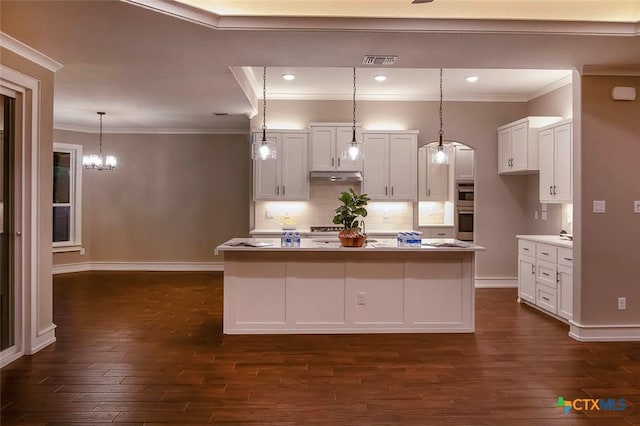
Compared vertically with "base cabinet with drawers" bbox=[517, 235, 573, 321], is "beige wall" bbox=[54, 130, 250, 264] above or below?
above

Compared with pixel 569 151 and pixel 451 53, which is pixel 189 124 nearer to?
pixel 451 53

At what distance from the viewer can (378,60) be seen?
4.15 metres

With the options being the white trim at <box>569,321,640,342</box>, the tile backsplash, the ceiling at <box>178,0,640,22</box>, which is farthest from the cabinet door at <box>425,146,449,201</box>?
the ceiling at <box>178,0,640,22</box>

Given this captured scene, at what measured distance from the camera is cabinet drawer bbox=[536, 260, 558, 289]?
206 inches

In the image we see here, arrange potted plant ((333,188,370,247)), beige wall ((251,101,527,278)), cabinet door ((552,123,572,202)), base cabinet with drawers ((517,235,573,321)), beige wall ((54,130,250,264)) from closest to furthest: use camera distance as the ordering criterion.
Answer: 1. potted plant ((333,188,370,247))
2. base cabinet with drawers ((517,235,573,321))
3. cabinet door ((552,123,572,202))
4. beige wall ((251,101,527,278))
5. beige wall ((54,130,250,264))

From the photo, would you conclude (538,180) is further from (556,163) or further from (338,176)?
(338,176)

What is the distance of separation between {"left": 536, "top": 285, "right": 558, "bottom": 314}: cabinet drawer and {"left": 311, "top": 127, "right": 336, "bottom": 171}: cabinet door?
3.26 meters

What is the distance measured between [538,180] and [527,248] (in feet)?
4.63

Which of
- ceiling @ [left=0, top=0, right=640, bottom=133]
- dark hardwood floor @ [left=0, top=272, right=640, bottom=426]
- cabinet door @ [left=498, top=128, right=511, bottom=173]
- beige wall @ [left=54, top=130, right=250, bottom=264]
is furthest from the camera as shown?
beige wall @ [left=54, top=130, right=250, bottom=264]

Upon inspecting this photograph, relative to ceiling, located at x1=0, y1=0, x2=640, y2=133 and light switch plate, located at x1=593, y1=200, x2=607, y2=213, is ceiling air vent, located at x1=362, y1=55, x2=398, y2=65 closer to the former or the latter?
ceiling, located at x1=0, y1=0, x2=640, y2=133

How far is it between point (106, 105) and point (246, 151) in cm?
276

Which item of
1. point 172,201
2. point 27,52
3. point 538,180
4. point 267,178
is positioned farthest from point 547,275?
point 172,201

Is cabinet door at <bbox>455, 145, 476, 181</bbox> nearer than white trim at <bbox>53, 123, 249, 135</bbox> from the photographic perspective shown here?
Yes

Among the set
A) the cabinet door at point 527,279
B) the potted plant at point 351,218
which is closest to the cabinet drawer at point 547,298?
the cabinet door at point 527,279
